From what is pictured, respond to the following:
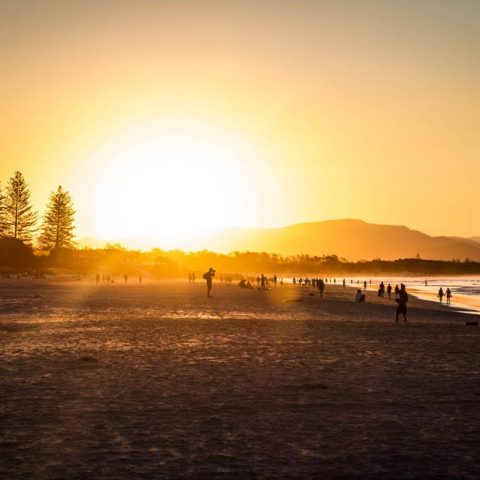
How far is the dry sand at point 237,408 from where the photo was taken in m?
6.08

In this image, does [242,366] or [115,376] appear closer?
[115,376]

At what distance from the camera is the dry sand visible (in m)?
6.08

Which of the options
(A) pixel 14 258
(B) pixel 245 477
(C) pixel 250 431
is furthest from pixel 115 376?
(A) pixel 14 258

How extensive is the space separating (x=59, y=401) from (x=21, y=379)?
2.28m

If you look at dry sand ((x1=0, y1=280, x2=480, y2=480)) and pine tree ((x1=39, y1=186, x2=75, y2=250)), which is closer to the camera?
dry sand ((x1=0, y1=280, x2=480, y2=480))

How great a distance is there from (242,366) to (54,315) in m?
17.1

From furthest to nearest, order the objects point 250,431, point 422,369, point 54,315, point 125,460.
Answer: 1. point 54,315
2. point 422,369
3. point 250,431
4. point 125,460

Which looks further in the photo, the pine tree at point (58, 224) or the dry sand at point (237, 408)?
the pine tree at point (58, 224)

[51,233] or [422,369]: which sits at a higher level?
[51,233]

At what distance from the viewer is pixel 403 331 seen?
2195 centimetres

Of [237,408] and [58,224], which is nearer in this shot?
[237,408]

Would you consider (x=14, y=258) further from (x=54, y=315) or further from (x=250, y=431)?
(x=250, y=431)

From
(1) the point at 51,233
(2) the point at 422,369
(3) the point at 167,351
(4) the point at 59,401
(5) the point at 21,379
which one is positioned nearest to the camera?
(4) the point at 59,401

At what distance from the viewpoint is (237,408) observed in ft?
28.6
